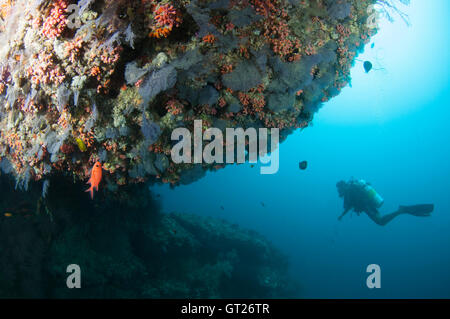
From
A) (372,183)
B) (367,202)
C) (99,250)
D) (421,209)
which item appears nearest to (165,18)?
(99,250)

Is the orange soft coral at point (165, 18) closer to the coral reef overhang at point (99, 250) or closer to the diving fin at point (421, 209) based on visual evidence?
the coral reef overhang at point (99, 250)

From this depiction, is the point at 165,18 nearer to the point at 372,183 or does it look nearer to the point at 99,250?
the point at 99,250

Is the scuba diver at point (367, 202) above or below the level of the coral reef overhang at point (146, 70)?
below

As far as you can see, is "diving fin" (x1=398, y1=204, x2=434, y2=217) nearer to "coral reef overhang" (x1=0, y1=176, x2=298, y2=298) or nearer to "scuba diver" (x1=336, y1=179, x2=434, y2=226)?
"scuba diver" (x1=336, y1=179, x2=434, y2=226)

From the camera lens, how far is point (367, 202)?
13227mm

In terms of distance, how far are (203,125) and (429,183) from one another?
11586cm

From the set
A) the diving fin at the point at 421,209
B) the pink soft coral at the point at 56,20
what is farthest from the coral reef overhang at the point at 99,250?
the diving fin at the point at 421,209

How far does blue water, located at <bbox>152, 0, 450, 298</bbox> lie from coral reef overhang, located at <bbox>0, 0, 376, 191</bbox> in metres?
5.19

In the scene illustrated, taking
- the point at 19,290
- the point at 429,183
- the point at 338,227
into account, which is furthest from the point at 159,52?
the point at 429,183

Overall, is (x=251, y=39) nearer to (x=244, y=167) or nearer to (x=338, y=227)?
(x=338, y=227)

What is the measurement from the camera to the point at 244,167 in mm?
95438

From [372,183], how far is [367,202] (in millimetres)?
95462

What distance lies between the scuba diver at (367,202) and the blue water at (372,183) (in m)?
7.89

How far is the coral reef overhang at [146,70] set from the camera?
127 inches
